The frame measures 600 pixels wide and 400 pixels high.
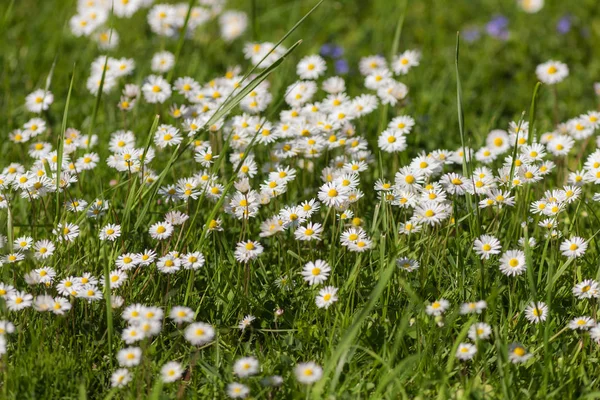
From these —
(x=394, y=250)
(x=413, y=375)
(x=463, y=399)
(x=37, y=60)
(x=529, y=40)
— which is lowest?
(x=463, y=399)

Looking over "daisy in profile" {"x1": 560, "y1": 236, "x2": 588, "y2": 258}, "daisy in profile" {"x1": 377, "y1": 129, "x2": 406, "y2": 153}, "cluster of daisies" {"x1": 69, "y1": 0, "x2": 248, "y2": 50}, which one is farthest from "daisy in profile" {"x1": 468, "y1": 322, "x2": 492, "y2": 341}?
"cluster of daisies" {"x1": 69, "y1": 0, "x2": 248, "y2": 50}

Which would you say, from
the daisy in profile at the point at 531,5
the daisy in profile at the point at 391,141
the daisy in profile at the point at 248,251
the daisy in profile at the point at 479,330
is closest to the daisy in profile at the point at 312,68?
the daisy in profile at the point at 391,141

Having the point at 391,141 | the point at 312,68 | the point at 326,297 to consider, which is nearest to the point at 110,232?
the point at 326,297

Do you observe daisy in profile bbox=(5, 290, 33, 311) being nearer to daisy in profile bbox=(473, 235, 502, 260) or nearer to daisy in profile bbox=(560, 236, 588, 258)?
daisy in profile bbox=(473, 235, 502, 260)

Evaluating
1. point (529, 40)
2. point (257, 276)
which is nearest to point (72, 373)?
point (257, 276)

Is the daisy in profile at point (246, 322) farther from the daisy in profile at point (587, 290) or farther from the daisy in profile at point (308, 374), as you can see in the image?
the daisy in profile at point (587, 290)

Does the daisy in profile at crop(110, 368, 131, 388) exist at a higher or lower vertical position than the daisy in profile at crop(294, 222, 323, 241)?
lower

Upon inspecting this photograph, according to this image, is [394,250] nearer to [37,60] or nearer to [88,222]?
[88,222]

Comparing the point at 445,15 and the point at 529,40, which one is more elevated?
the point at 445,15
